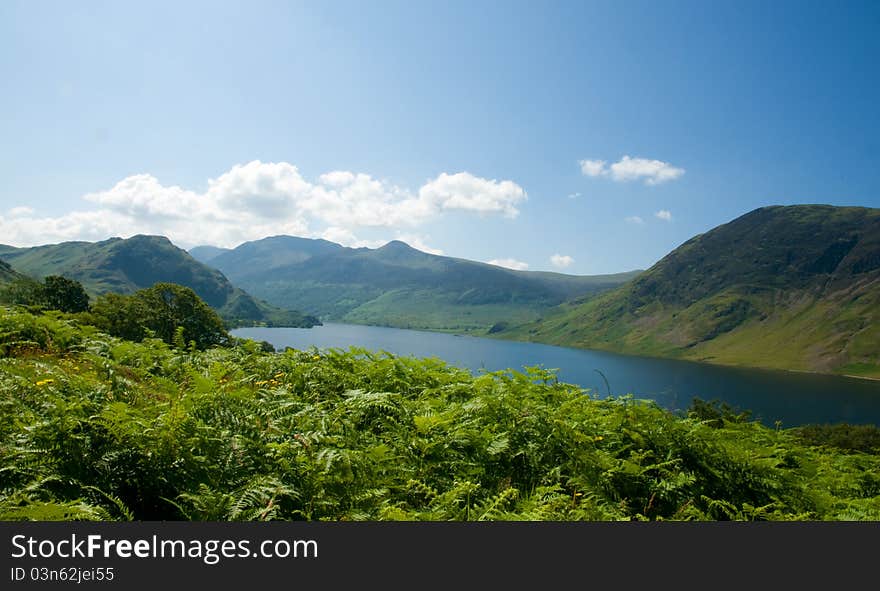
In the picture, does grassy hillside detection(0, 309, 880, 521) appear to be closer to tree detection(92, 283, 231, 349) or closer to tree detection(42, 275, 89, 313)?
tree detection(92, 283, 231, 349)

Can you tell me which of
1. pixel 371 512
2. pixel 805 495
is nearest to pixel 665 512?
pixel 805 495

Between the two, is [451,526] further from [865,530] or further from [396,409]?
[865,530]

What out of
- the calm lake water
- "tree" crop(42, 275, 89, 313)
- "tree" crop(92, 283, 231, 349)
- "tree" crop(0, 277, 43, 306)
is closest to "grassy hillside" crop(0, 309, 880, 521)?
"tree" crop(92, 283, 231, 349)

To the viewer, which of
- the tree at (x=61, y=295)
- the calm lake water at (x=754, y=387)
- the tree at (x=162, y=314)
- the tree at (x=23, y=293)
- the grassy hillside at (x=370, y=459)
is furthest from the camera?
the calm lake water at (x=754, y=387)

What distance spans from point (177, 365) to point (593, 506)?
8.06m

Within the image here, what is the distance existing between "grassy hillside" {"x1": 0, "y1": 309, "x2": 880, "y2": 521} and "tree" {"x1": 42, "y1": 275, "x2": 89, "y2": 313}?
5093 centimetres

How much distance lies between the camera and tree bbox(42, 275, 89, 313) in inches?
1800

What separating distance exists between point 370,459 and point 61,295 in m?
58.6

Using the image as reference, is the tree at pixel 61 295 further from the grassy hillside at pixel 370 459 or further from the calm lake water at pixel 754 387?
the grassy hillside at pixel 370 459

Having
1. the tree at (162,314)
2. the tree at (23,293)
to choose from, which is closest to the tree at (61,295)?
the tree at (23,293)

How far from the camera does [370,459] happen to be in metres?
4.69

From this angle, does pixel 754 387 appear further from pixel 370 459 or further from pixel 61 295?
pixel 61 295

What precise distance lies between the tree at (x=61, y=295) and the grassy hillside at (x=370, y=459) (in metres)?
50.9

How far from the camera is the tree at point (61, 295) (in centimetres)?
4572
